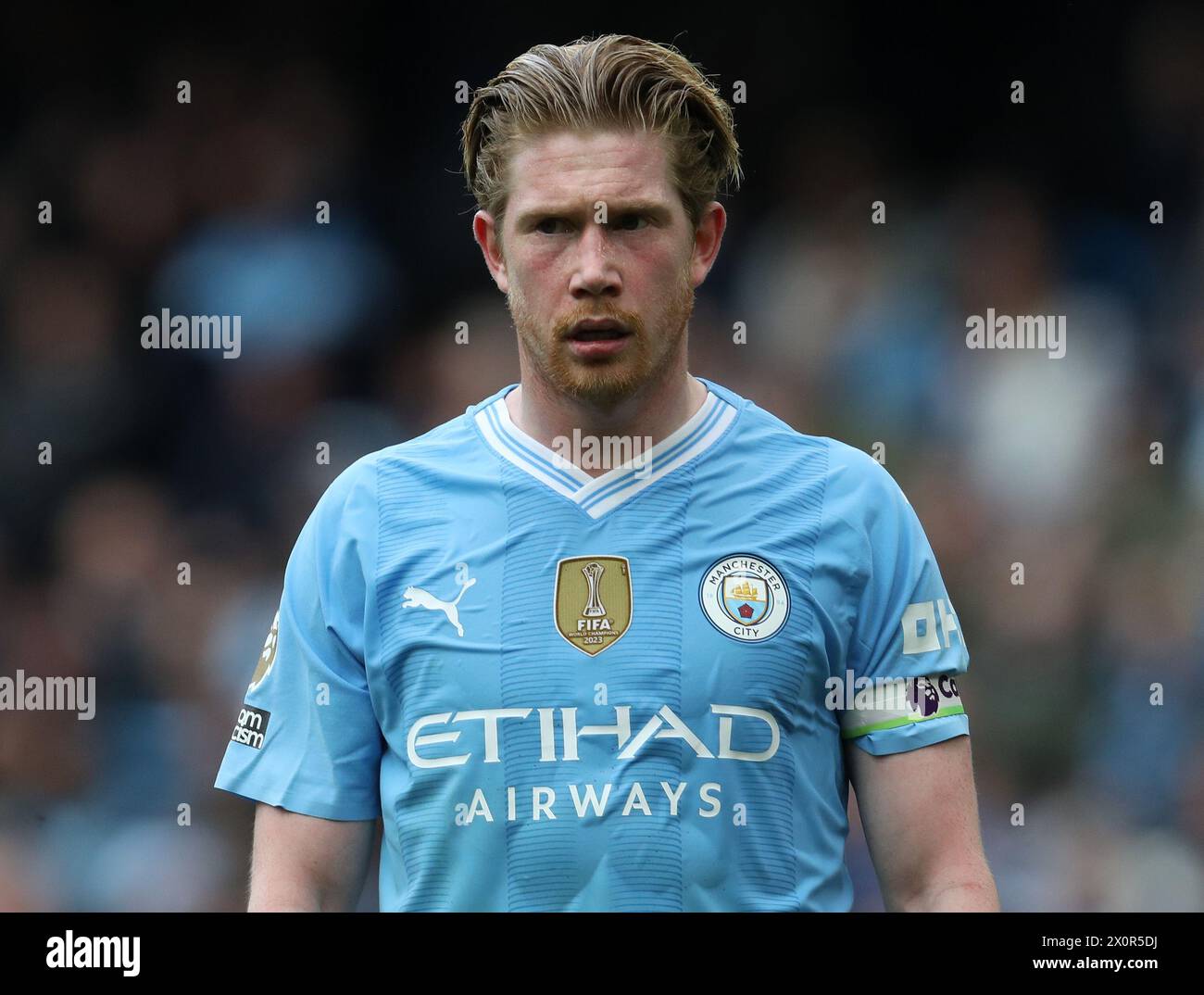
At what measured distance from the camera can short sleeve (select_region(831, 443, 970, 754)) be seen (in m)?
2.74

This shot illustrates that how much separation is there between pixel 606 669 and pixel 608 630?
2.9 inches

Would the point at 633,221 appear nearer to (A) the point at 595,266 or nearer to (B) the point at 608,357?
(A) the point at 595,266

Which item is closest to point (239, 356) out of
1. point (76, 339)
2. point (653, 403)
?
point (76, 339)

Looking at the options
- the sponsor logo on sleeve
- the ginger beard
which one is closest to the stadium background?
the sponsor logo on sleeve

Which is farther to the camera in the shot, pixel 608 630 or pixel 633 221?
pixel 633 221

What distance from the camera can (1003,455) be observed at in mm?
5566

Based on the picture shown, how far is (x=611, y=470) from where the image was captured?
2.87m

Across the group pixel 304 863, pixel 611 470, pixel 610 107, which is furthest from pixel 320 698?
pixel 610 107

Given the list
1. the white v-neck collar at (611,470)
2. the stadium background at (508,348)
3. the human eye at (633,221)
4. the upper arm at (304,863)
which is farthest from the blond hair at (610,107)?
the stadium background at (508,348)

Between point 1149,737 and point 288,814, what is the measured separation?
3.56 meters

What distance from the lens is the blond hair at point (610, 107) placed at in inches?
113

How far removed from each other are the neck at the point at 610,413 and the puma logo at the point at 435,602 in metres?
0.34

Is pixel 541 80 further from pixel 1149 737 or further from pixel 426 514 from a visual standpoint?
pixel 1149 737

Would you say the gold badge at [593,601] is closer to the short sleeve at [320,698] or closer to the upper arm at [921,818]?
the short sleeve at [320,698]
